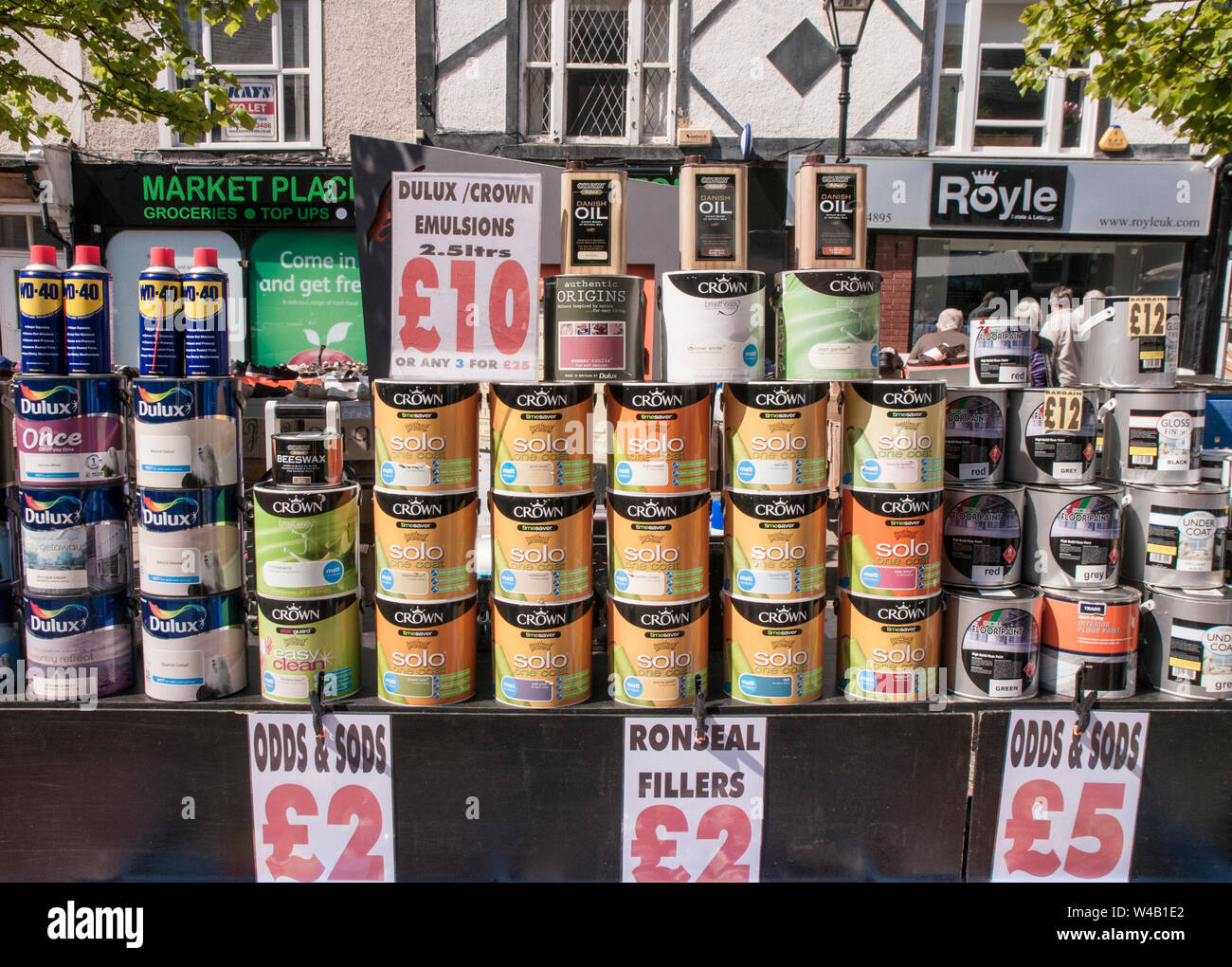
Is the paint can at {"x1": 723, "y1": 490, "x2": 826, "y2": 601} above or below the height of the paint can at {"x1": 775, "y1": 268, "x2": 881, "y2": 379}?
below

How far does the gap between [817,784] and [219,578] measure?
6.87 feet

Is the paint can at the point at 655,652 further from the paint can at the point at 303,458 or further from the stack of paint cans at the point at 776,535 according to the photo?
the paint can at the point at 303,458

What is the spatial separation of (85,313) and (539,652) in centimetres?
185

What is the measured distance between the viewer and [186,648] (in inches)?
108

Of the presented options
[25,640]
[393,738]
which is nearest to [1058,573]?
[393,738]

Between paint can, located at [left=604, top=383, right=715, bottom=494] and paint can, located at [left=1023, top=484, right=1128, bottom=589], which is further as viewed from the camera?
paint can, located at [left=1023, top=484, right=1128, bottom=589]

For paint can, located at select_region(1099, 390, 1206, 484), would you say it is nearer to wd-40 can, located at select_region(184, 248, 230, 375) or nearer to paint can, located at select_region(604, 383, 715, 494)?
paint can, located at select_region(604, 383, 715, 494)

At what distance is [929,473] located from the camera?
108 inches

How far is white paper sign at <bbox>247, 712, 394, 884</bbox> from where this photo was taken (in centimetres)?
269

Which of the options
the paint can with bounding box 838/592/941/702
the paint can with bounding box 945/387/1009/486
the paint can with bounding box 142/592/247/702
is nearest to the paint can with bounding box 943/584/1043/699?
the paint can with bounding box 838/592/941/702

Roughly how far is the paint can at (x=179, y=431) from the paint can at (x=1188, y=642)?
3269 mm

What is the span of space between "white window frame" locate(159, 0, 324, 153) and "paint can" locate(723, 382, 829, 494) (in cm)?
857

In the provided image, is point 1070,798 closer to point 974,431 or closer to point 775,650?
point 775,650
